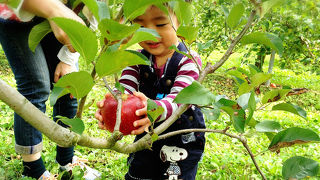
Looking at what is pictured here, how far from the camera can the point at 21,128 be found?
117cm

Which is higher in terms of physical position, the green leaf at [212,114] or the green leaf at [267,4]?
the green leaf at [267,4]

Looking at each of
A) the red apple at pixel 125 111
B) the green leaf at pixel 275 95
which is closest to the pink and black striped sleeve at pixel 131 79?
the red apple at pixel 125 111

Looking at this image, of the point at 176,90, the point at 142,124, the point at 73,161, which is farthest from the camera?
the point at 73,161

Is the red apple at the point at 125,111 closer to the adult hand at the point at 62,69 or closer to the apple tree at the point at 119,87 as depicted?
the apple tree at the point at 119,87

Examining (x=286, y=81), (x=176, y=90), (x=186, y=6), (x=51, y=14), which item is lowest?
(x=286, y=81)

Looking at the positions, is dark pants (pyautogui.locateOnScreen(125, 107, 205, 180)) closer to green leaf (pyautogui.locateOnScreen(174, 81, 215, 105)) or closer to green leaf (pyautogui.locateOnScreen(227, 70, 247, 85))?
green leaf (pyautogui.locateOnScreen(227, 70, 247, 85))

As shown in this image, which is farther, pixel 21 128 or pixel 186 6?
pixel 21 128

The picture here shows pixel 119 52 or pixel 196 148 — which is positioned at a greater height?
pixel 119 52

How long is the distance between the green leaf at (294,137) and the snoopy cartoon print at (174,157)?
2.45ft

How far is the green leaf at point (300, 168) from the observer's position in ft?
1.61

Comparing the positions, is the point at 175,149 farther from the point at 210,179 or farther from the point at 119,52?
the point at 119,52

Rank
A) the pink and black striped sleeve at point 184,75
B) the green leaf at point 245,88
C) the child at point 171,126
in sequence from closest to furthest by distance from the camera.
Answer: the green leaf at point 245,88
the pink and black striped sleeve at point 184,75
the child at point 171,126

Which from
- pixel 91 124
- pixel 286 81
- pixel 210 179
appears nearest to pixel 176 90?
pixel 210 179

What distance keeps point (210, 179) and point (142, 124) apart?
103 centimetres
